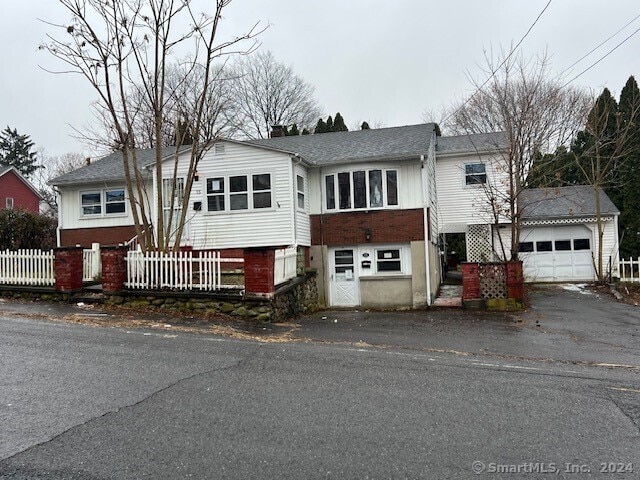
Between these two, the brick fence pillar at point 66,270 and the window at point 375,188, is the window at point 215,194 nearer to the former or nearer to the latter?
the brick fence pillar at point 66,270

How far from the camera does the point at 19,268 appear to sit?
12562 millimetres

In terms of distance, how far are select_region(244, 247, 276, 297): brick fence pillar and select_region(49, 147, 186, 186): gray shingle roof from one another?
863 centimetres

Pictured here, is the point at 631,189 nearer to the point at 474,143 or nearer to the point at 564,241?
the point at 564,241

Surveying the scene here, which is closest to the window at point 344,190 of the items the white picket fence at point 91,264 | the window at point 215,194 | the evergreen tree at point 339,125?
the window at point 215,194

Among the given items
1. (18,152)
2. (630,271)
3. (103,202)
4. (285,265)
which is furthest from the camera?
(18,152)

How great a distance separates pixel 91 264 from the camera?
525 inches

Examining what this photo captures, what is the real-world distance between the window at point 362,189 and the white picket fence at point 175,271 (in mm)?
5928

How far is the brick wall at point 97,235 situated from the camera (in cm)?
1864

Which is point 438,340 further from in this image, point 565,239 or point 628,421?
point 565,239

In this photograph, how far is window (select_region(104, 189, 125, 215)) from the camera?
18.8 meters

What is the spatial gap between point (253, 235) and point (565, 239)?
15132 millimetres

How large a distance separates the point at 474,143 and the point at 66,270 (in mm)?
15257

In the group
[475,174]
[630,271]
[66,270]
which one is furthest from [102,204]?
[630,271]

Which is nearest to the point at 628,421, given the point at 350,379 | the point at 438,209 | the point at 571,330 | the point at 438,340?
the point at 350,379
